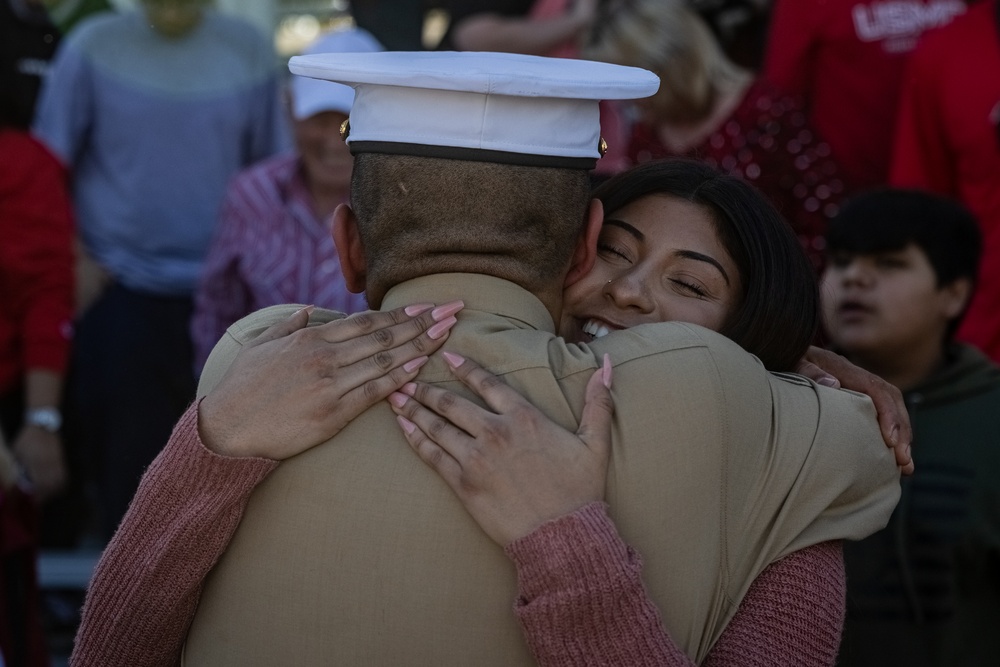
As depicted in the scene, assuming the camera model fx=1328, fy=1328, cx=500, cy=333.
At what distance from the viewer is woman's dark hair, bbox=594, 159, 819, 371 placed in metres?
2.09

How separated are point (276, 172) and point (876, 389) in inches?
110

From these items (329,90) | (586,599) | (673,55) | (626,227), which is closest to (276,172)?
(329,90)

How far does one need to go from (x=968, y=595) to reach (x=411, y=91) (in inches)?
83.3

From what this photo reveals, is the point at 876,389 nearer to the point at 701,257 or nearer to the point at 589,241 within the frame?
the point at 701,257

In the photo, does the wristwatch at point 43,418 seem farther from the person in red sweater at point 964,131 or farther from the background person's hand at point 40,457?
the person in red sweater at point 964,131

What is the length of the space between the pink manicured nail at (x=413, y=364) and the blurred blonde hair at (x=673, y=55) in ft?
9.46

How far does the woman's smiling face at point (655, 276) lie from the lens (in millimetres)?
2070

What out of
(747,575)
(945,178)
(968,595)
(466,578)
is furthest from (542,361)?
(945,178)

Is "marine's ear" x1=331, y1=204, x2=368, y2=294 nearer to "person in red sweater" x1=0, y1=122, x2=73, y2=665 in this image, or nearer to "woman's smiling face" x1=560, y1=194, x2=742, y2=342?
"woman's smiling face" x1=560, y1=194, x2=742, y2=342

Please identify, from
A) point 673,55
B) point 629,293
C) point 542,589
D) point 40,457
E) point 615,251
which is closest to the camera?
point 542,589

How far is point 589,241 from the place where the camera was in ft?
6.12

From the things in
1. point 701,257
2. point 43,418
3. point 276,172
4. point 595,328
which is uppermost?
point 701,257

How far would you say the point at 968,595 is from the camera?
3.19 meters

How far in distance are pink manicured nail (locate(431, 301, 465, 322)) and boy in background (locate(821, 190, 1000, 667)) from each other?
5.72ft
